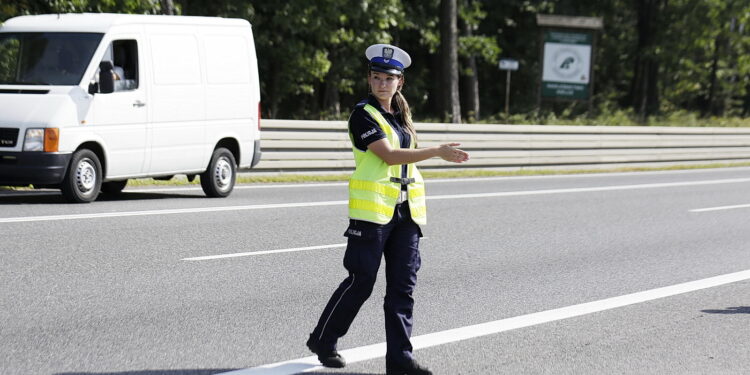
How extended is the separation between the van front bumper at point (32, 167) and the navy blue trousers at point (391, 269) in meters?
7.17

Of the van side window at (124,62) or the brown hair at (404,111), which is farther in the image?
the van side window at (124,62)

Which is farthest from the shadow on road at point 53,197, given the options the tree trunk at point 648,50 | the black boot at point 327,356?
the tree trunk at point 648,50

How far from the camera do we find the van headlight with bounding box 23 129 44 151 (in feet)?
38.3

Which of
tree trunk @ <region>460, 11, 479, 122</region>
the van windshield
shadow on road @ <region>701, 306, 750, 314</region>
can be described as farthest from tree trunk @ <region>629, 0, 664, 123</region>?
shadow on road @ <region>701, 306, 750, 314</region>

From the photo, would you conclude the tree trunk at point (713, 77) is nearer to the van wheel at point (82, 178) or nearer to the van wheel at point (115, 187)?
the van wheel at point (115, 187)

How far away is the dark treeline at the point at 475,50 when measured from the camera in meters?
31.3

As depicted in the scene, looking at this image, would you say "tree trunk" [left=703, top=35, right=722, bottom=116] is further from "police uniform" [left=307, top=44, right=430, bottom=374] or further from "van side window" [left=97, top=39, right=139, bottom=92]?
"police uniform" [left=307, top=44, right=430, bottom=374]

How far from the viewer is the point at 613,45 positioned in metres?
47.1

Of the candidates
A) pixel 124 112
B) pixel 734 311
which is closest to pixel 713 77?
pixel 124 112

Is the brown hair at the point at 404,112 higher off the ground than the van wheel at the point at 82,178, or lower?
higher

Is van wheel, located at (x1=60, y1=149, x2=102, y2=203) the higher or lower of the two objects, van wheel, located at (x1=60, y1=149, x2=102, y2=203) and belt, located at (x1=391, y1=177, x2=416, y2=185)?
the lower

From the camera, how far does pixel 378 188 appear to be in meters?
5.17

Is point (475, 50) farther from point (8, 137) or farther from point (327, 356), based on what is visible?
point (327, 356)

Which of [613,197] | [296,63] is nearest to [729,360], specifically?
[613,197]
